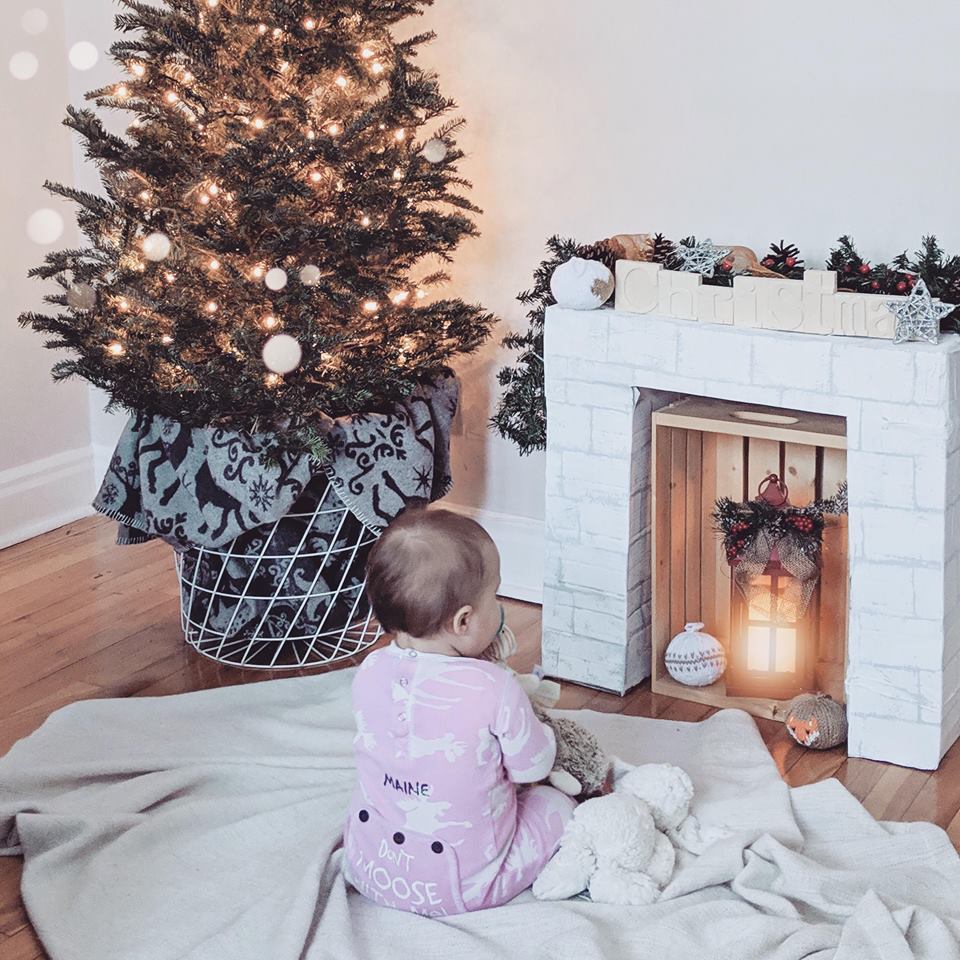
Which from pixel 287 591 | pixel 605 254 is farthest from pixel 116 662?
pixel 605 254

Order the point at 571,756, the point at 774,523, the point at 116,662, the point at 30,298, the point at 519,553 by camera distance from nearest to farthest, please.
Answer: the point at 571,756, the point at 774,523, the point at 116,662, the point at 519,553, the point at 30,298

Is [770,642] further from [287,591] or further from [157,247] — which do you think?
[157,247]

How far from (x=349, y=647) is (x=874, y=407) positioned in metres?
1.18

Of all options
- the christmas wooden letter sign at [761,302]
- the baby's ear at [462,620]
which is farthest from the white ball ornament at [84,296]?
the baby's ear at [462,620]

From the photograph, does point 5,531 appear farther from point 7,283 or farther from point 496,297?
point 496,297

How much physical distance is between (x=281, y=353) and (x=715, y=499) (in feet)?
2.80

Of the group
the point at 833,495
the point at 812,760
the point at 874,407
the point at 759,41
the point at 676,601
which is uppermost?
the point at 759,41

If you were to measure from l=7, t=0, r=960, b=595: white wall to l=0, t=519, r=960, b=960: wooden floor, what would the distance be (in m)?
0.71

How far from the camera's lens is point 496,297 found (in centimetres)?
287

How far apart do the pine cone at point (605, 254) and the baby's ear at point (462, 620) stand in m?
0.86

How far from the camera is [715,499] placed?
2480 mm

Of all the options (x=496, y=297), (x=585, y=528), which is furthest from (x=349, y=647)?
(x=496, y=297)

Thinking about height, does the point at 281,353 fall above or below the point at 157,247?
below

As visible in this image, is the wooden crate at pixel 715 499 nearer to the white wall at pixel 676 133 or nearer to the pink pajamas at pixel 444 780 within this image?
the white wall at pixel 676 133
